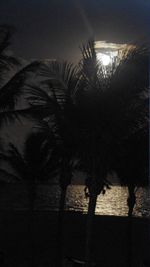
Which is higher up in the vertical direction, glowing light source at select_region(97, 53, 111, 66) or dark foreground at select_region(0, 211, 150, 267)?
glowing light source at select_region(97, 53, 111, 66)

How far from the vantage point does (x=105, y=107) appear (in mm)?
8633

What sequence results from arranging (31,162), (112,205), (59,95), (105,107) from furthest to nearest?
(112,205) → (31,162) → (59,95) → (105,107)

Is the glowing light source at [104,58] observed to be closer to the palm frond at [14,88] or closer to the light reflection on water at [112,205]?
the palm frond at [14,88]

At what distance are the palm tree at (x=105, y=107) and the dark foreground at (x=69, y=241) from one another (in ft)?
20.9

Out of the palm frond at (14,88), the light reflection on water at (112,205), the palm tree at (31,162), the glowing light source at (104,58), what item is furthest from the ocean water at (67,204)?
the glowing light source at (104,58)

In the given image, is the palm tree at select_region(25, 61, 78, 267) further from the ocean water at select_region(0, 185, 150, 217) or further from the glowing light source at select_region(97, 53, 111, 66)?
the ocean water at select_region(0, 185, 150, 217)

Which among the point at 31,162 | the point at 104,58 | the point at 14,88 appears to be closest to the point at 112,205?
the point at 31,162

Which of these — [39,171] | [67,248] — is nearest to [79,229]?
[67,248]

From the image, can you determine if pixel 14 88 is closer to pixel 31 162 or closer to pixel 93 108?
pixel 31 162

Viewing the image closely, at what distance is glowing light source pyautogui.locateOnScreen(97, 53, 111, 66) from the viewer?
808 cm

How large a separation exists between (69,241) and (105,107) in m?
11.3

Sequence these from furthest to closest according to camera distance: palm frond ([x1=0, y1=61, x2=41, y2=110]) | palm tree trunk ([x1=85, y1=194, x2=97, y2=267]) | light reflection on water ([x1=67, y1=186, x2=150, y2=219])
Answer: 1. light reflection on water ([x1=67, y1=186, x2=150, y2=219])
2. palm frond ([x1=0, y1=61, x2=41, y2=110])
3. palm tree trunk ([x1=85, y1=194, x2=97, y2=267])

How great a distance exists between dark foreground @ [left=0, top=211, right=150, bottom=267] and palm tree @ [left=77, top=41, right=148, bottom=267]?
20.9ft

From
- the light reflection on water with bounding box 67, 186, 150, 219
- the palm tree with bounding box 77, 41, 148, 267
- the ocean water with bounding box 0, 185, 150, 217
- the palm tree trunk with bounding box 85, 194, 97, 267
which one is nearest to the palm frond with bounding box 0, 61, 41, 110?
the palm tree with bounding box 77, 41, 148, 267
